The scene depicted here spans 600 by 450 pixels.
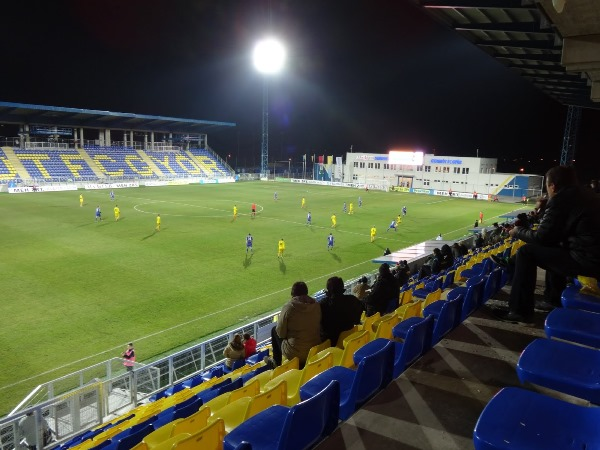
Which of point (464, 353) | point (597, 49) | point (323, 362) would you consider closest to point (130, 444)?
point (323, 362)

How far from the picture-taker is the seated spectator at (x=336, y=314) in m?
6.11

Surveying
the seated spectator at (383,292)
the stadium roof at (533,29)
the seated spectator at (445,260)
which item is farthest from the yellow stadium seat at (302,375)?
the seated spectator at (445,260)

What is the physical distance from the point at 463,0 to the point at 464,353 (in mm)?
7619

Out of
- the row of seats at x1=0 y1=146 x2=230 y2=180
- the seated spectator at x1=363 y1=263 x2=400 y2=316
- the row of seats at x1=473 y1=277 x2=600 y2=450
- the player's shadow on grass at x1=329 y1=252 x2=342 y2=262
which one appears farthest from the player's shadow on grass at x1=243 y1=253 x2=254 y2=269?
the row of seats at x1=0 y1=146 x2=230 y2=180

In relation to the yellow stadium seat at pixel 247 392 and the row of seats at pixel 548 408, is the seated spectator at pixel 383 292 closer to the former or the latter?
the yellow stadium seat at pixel 247 392

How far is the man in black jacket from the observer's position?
443cm

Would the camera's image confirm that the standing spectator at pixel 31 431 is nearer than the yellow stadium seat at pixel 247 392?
No

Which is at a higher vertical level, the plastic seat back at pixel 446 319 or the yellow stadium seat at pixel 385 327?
the plastic seat back at pixel 446 319

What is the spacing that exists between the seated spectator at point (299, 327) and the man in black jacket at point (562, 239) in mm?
2420

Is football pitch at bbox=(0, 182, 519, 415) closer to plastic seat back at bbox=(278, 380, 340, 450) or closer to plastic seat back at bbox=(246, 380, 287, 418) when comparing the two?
plastic seat back at bbox=(246, 380, 287, 418)

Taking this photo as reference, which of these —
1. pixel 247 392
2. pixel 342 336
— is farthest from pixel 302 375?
pixel 342 336

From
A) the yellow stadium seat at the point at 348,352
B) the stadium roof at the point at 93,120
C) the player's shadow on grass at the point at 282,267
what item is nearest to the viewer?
the yellow stadium seat at the point at 348,352

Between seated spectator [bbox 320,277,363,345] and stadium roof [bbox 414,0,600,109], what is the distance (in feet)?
15.4

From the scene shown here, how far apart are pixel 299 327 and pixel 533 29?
896cm
